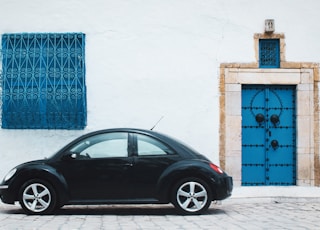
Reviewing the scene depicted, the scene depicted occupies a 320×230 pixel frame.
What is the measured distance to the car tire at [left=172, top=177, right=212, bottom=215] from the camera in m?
9.79

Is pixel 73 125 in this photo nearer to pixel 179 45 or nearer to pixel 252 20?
pixel 179 45

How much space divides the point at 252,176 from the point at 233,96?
1595 mm

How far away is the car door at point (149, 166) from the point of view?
9.85 m

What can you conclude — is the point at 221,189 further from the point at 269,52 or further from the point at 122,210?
the point at 269,52

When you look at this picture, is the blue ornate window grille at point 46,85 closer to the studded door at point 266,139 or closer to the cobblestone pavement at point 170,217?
the cobblestone pavement at point 170,217

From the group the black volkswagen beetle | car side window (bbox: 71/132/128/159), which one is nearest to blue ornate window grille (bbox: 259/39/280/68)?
the black volkswagen beetle

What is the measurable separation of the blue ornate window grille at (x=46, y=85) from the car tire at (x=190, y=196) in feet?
11.3

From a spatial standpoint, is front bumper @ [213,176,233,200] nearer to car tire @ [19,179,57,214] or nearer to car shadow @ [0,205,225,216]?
car shadow @ [0,205,225,216]

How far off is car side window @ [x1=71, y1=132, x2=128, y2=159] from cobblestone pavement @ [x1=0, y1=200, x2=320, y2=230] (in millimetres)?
904

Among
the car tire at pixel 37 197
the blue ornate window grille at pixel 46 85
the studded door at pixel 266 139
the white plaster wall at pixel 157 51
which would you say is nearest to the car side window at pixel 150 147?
the car tire at pixel 37 197

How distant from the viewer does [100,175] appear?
9875 mm

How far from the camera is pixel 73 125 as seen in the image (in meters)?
12.6

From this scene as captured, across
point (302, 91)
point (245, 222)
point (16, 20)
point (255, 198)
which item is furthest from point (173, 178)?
point (16, 20)

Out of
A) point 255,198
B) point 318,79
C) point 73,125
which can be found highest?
point 318,79
